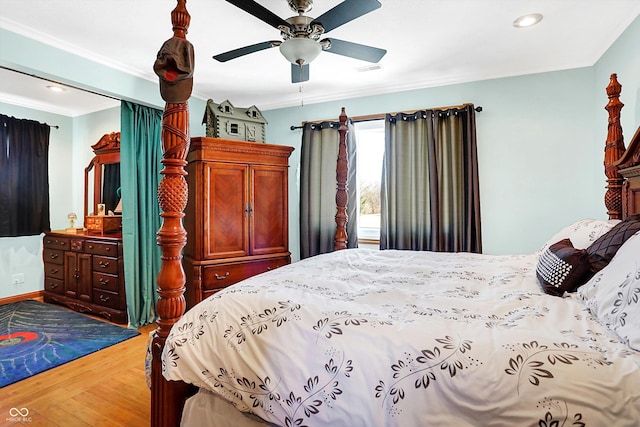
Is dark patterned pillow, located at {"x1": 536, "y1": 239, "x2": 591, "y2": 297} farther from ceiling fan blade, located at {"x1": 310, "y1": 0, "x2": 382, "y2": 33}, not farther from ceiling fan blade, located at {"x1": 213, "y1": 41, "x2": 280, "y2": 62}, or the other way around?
ceiling fan blade, located at {"x1": 213, "y1": 41, "x2": 280, "y2": 62}

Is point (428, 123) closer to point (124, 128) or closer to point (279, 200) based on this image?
point (279, 200)

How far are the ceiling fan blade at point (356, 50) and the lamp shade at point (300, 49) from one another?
0.27 ft

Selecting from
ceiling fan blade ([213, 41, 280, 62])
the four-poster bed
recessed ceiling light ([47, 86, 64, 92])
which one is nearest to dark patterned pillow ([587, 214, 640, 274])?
the four-poster bed

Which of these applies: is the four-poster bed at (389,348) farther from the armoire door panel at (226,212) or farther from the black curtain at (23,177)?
the black curtain at (23,177)

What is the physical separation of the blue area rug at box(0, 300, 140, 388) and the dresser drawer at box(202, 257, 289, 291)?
35.3 inches

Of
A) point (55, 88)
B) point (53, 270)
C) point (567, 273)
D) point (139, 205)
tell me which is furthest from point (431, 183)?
point (53, 270)

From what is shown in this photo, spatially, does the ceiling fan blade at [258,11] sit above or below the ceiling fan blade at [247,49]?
above

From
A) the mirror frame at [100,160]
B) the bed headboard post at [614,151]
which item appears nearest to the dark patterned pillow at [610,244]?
the bed headboard post at [614,151]

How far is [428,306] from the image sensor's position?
3.96 feet

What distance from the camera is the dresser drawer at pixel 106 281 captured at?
3.50m

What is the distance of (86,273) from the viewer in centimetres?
374

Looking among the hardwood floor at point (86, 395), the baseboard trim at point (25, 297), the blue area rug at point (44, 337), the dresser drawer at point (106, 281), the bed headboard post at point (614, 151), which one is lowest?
the hardwood floor at point (86, 395)

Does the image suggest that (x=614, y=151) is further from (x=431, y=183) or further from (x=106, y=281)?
(x=106, y=281)

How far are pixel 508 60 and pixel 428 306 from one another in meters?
2.70
